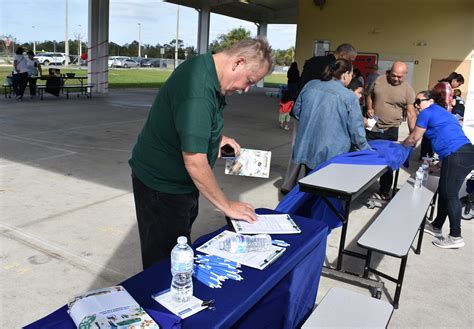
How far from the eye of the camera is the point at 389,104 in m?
5.48

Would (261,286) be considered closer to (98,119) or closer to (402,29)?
(98,119)

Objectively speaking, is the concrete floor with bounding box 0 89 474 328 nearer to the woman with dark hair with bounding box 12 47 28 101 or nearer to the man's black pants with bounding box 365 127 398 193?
the man's black pants with bounding box 365 127 398 193

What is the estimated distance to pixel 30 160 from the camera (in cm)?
662

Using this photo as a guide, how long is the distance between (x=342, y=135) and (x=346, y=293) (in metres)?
2.25

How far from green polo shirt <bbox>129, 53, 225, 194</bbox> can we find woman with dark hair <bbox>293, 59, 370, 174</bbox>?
2283mm

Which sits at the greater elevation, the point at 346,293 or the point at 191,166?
the point at 191,166

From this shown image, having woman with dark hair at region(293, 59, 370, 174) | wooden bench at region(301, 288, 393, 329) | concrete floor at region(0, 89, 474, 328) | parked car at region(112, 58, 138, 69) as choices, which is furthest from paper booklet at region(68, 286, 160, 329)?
parked car at region(112, 58, 138, 69)

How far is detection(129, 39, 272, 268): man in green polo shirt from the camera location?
1.82m

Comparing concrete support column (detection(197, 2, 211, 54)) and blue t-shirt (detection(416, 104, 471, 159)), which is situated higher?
concrete support column (detection(197, 2, 211, 54))

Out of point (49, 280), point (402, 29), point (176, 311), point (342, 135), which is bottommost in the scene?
point (49, 280)

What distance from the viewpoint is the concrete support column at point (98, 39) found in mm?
15938

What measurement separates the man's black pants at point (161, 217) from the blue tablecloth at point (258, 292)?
0.64ft

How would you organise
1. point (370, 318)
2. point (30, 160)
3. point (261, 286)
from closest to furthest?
1. point (261, 286)
2. point (370, 318)
3. point (30, 160)

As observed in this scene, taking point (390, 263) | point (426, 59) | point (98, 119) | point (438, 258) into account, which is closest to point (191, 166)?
point (390, 263)
